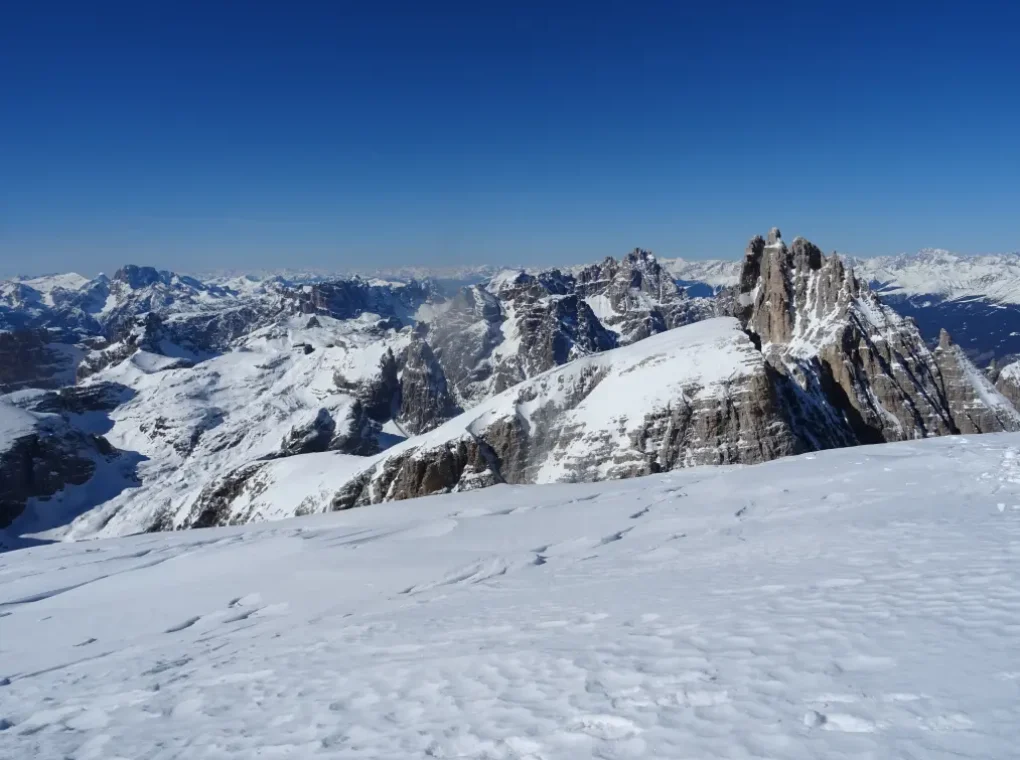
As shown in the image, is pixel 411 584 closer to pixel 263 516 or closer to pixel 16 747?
pixel 16 747

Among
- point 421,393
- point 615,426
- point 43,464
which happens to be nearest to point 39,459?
point 43,464

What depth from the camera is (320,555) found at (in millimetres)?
23312

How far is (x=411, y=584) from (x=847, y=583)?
11.5 meters

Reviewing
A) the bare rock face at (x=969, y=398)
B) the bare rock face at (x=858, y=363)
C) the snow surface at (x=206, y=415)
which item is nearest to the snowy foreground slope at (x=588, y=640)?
the bare rock face at (x=858, y=363)

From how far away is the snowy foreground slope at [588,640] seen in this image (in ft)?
21.3

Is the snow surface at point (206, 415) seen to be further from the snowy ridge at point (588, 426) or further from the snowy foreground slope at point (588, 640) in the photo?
the snowy foreground slope at point (588, 640)

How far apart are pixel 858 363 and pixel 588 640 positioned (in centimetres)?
6623

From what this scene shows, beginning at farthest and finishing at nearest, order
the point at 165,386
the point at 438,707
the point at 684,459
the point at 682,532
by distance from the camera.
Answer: the point at 165,386 → the point at 684,459 → the point at 682,532 → the point at 438,707

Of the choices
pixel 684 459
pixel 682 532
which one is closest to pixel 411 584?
pixel 682 532

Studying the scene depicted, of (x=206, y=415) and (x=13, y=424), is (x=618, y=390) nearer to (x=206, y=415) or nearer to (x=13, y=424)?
(x=13, y=424)

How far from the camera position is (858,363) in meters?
65.2

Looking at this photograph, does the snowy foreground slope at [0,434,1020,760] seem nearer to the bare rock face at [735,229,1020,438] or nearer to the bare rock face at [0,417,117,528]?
the bare rock face at [735,229,1020,438]

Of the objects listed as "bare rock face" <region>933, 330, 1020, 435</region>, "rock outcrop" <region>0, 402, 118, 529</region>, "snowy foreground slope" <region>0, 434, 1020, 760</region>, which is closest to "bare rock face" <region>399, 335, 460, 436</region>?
"rock outcrop" <region>0, 402, 118, 529</region>

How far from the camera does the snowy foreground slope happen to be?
649cm
